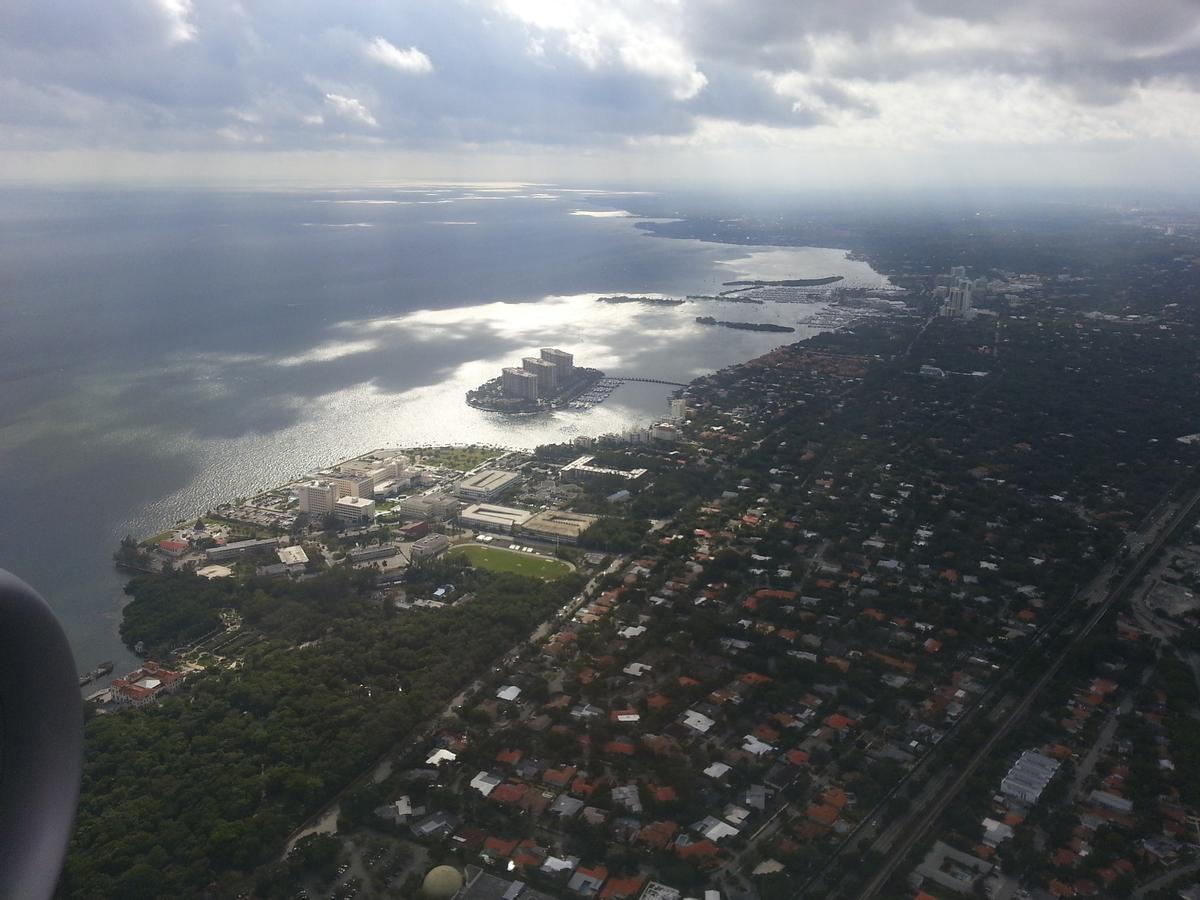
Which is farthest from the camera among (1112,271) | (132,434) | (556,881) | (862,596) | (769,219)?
(769,219)

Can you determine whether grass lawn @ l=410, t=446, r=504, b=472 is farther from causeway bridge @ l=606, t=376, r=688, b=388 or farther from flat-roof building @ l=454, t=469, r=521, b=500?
causeway bridge @ l=606, t=376, r=688, b=388

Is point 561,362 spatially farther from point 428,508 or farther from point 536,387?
point 428,508

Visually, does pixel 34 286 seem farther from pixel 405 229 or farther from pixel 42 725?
pixel 42 725

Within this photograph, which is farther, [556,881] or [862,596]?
[862,596]

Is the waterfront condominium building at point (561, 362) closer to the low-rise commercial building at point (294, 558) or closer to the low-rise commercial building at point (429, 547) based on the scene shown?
the low-rise commercial building at point (429, 547)

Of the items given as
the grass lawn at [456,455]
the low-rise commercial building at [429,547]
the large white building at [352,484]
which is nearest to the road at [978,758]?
the low-rise commercial building at [429,547]

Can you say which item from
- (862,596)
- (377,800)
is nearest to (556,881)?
(377,800)

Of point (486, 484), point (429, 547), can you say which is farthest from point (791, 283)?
point (429, 547)
